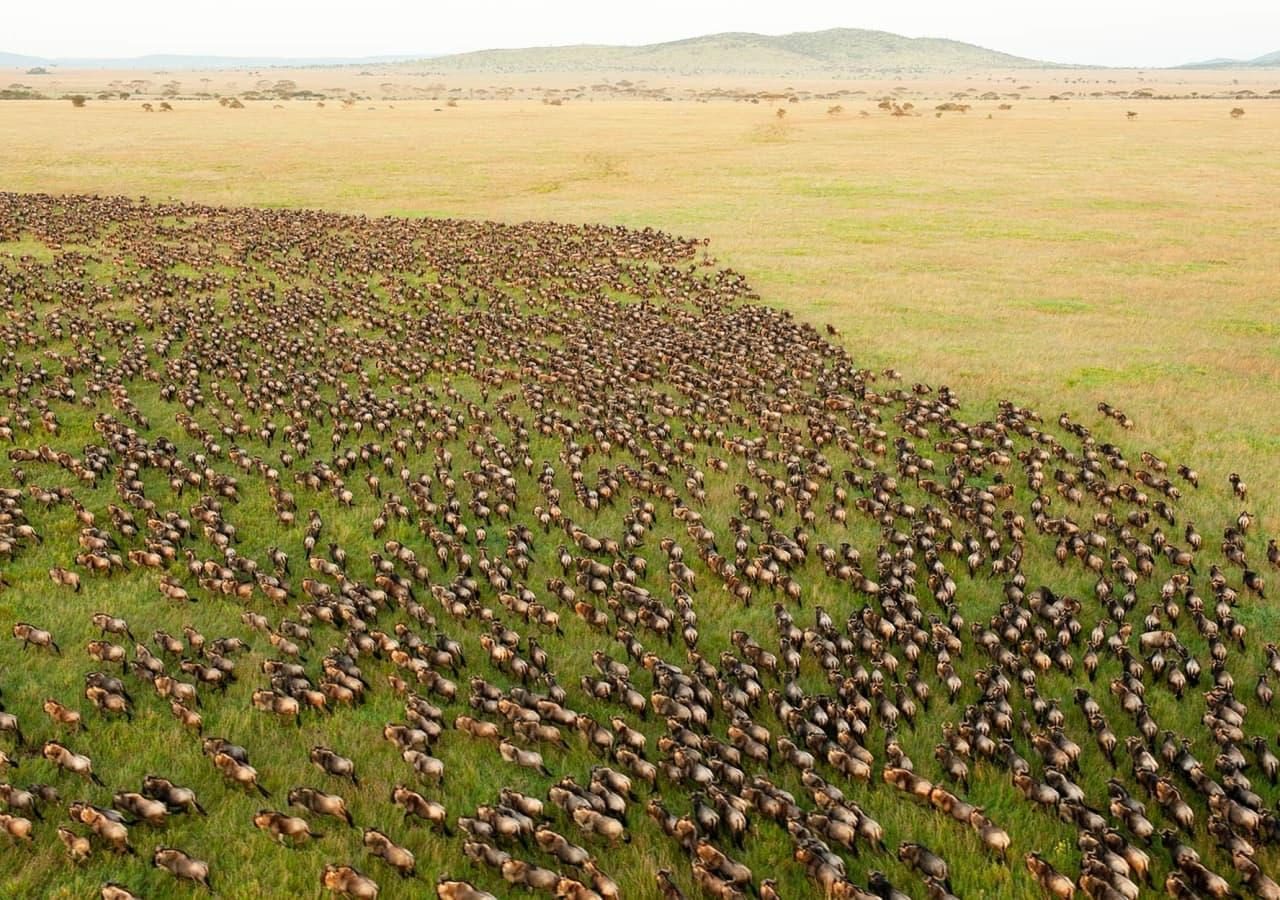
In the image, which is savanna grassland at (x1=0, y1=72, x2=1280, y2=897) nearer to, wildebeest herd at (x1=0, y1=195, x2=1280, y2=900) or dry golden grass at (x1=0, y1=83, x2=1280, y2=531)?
wildebeest herd at (x1=0, y1=195, x2=1280, y2=900)

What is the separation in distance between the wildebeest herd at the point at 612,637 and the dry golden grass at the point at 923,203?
4611 mm

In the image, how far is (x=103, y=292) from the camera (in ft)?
106

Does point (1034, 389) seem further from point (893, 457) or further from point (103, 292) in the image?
point (103, 292)

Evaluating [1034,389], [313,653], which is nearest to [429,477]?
[313,653]

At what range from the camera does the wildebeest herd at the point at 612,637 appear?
927 cm

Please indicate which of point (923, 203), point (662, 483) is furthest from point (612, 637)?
point (923, 203)

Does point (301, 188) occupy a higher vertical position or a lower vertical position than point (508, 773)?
higher

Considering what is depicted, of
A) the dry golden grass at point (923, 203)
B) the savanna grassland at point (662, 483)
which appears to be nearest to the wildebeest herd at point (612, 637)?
the savanna grassland at point (662, 483)

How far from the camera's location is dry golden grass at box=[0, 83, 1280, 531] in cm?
2625

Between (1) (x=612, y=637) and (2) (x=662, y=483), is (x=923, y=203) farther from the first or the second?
(1) (x=612, y=637)

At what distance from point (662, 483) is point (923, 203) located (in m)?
47.9

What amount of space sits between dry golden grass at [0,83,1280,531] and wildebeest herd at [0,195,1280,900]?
4611 mm

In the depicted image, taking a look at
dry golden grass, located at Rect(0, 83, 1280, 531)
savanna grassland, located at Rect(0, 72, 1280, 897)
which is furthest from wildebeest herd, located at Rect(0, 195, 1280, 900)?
dry golden grass, located at Rect(0, 83, 1280, 531)

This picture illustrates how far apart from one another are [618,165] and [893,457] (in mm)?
61968
